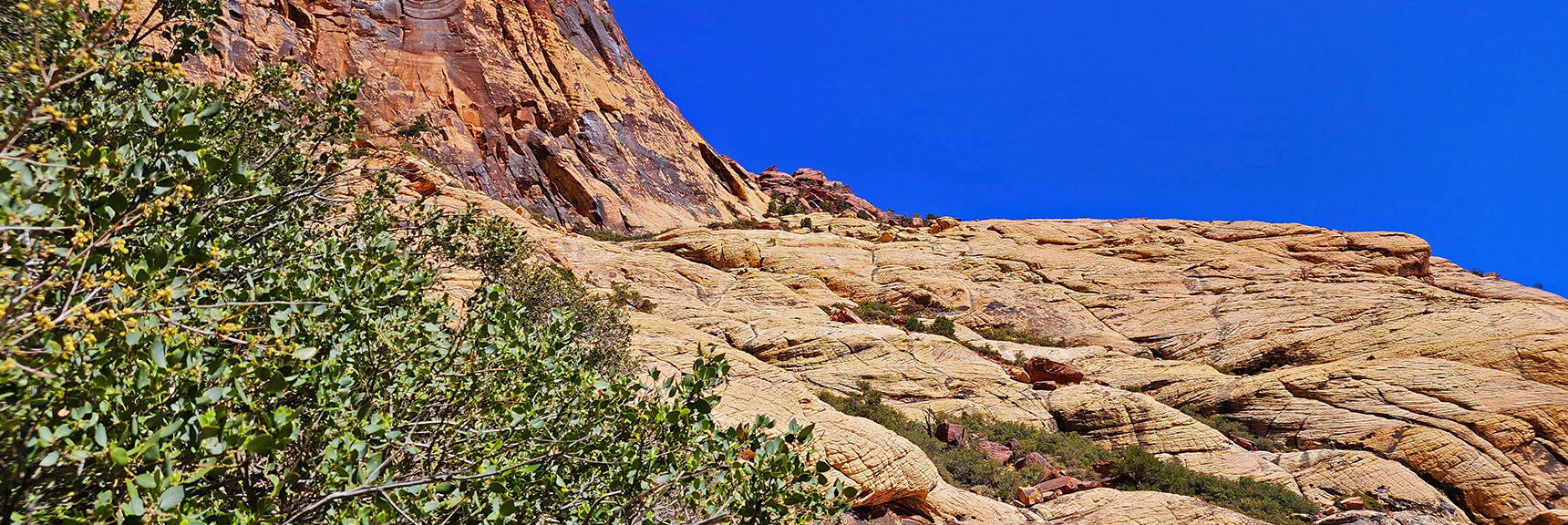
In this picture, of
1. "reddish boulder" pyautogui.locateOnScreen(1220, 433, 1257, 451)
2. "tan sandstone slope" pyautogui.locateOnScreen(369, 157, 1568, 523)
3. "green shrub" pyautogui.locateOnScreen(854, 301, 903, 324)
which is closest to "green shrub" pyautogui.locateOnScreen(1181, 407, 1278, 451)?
"reddish boulder" pyautogui.locateOnScreen(1220, 433, 1257, 451)

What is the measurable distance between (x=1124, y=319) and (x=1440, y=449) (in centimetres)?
1548

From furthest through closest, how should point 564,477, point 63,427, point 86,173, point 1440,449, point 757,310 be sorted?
point 757,310, point 1440,449, point 564,477, point 86,173, point 63,427

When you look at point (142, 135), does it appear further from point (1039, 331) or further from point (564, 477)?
point (1039, 331)

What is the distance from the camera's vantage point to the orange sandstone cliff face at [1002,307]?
1845cm

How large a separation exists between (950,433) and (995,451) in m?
1.37

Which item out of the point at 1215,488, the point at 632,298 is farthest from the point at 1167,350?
the point at 632,298

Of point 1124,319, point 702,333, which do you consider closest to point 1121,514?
point 702,333

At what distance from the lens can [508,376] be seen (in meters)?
5.84

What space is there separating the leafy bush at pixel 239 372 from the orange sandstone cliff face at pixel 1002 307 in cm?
616

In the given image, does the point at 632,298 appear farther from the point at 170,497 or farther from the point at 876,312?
the point at 170,497

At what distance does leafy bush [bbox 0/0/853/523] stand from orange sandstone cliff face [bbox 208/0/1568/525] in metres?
6.16

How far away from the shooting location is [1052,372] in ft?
87.3

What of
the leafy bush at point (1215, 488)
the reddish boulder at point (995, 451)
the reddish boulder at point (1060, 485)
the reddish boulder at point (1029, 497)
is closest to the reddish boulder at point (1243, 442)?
the leafy bush at point (1215, 488)

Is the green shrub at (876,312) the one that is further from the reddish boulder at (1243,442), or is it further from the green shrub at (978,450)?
the reddish boulder at (1243,442)
